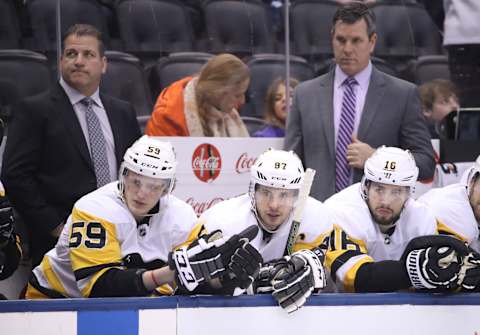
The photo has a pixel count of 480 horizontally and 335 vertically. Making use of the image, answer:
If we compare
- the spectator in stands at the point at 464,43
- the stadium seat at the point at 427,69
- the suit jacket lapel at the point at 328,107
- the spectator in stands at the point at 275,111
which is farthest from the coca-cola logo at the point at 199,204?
the spectator in stands at the point at 464,43

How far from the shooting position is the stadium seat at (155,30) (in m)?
5.24

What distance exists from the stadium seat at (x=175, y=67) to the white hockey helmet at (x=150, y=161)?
1330 millimetres

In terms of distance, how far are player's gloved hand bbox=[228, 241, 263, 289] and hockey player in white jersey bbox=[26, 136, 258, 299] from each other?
0.10 meters

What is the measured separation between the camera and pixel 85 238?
370cm

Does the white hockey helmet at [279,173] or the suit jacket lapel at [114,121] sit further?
the suit jacket lapel at [114,121]

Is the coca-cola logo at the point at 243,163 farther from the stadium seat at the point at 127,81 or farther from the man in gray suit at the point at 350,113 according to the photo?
the stadium seat at the point at 127,81

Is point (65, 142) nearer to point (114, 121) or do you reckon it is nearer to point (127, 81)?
point (114, 121)

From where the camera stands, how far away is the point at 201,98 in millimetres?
4812

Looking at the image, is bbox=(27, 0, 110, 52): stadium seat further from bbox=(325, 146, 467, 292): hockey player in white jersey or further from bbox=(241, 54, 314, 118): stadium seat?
bbox=(325, 146, 467, 292): hockey player in white jersey


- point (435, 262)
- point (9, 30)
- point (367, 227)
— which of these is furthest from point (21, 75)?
point (435, 262)

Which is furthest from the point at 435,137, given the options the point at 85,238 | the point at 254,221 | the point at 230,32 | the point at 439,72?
the point at 85,238

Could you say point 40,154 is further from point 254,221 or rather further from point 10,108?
point 254,221

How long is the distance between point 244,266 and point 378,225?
1.00 metres

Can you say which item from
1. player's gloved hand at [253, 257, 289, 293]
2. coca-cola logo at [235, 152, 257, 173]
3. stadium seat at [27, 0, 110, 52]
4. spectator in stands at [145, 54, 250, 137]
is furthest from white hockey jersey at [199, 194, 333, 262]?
stadium seat at [27, 0, 110, 52]
